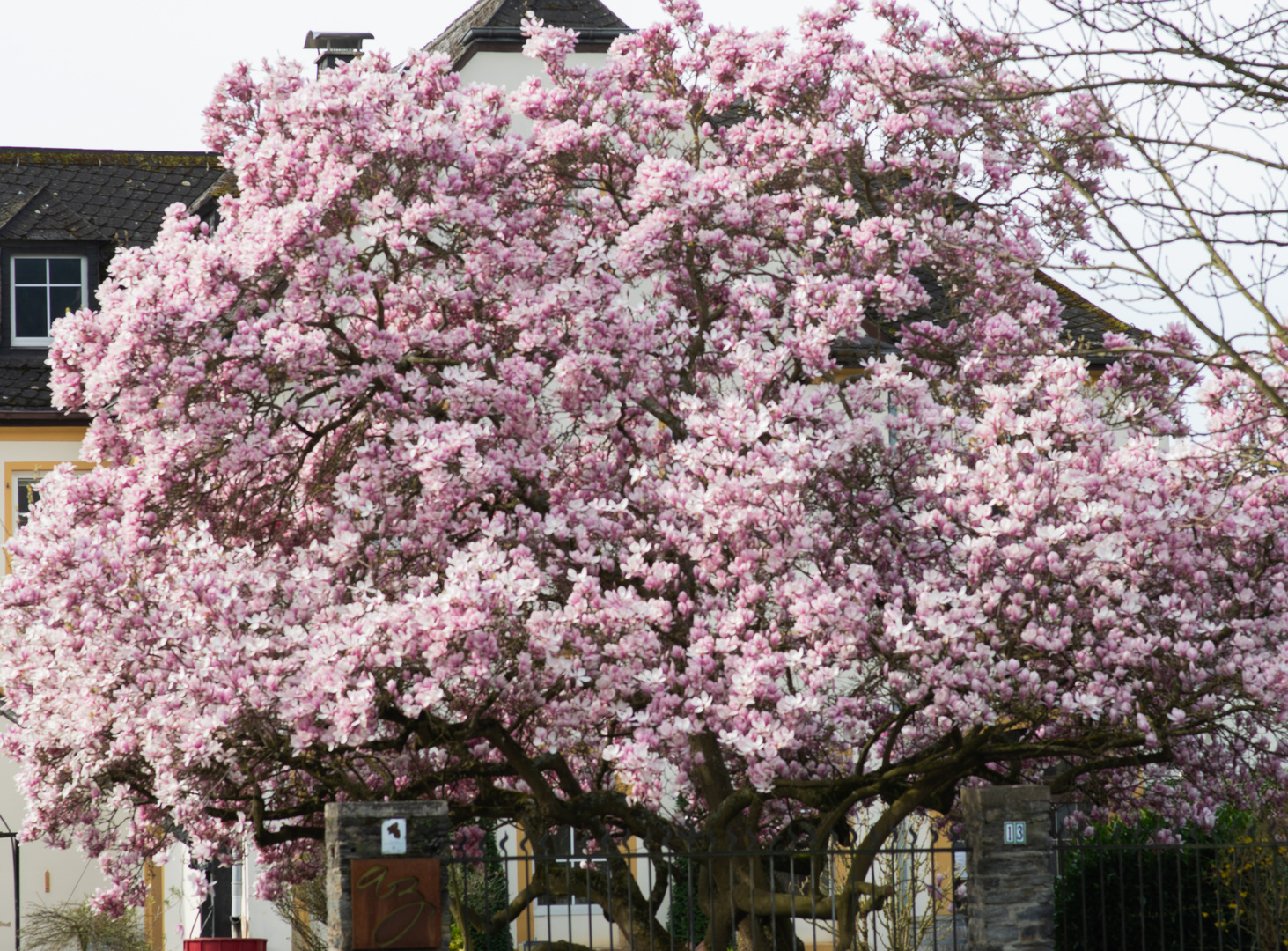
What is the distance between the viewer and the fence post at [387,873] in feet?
34.0

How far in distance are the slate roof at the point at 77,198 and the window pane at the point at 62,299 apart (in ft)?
1.27

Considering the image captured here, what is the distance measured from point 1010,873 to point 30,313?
66.6 ft

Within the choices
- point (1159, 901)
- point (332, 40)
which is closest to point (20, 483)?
point (332, 40)

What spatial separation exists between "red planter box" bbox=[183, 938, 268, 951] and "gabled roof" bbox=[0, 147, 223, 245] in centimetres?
1372

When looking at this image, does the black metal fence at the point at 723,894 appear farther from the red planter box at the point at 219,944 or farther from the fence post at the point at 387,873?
the red planter box at the point at 219,944

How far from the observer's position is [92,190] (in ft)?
93.7

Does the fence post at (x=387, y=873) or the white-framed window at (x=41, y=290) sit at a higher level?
the white-framed window at (x=41, y=290)

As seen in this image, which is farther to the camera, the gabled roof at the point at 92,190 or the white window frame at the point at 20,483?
the gabled roof at the point at 92,190

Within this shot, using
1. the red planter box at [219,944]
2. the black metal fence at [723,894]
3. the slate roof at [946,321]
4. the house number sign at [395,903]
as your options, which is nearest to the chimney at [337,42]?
the slate roof at [946,321]

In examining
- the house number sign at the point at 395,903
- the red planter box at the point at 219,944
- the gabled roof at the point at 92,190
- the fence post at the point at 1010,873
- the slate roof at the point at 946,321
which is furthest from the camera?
the gabled roof at the point at 92,190

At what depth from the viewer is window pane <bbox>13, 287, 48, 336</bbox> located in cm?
2602

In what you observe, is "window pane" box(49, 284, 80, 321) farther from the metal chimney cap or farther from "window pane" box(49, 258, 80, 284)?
the metal chimney cap

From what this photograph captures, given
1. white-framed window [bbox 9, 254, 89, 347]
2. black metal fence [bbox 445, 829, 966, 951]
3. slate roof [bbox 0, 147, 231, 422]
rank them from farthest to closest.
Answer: white-framed window [bbox 9, 254, 89, 347] → slate roof [bbox 0, 147, 231, 422] → black metal fence [bbox 445, 829, 966, 951]

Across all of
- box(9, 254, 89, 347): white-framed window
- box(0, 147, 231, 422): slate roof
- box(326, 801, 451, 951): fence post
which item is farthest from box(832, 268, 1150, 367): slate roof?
box(9, 254, 89, 347): white-framed window
